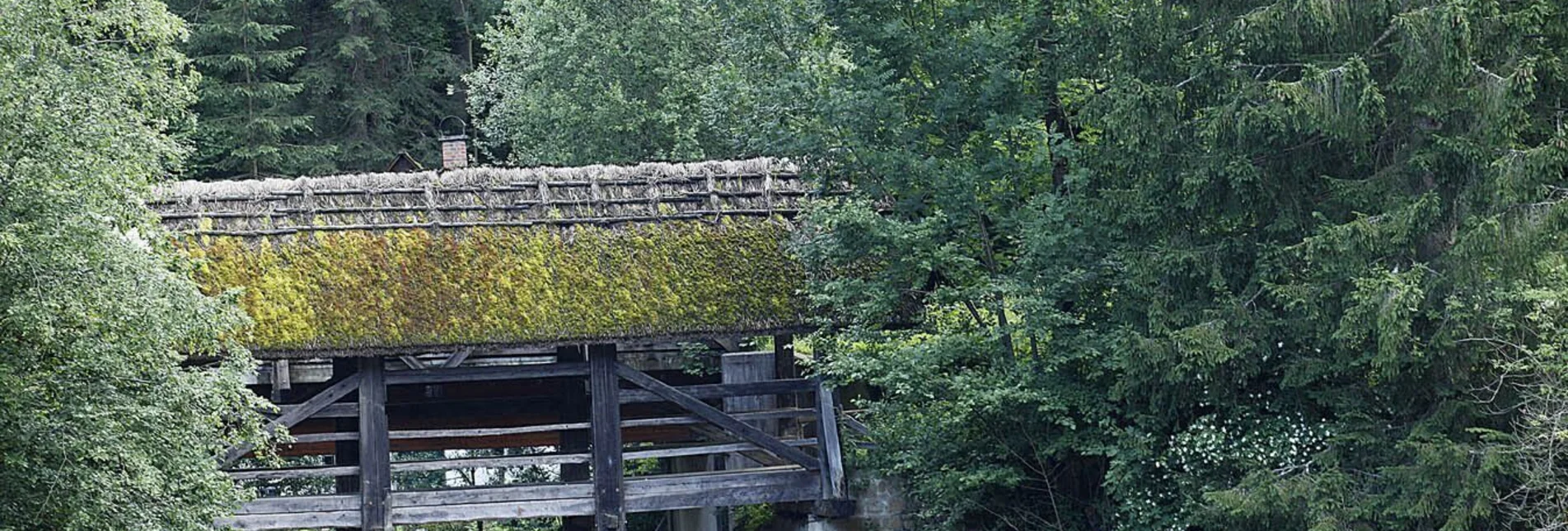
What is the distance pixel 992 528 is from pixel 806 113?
11.8 feet

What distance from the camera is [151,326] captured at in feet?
36.1

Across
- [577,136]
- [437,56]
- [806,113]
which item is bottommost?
[806,113]

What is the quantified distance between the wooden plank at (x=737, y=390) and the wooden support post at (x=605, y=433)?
270 mm

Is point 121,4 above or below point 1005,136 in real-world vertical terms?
above

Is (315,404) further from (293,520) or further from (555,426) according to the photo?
(555,426)

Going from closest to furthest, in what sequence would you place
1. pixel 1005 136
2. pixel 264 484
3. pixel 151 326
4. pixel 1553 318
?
pixel 1553 318 → pixel 151 326 → pixel 1005 136 → pixel 264 484

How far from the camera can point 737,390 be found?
14586 mm

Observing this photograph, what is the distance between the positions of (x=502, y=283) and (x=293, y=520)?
255cm

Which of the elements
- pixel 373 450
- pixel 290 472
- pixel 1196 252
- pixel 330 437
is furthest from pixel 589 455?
pixel 1196 252

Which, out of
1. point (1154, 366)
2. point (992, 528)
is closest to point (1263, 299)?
point (1154, 366)

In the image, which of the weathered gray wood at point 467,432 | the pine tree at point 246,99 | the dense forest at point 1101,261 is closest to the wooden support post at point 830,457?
the dense forest at point 1101,261

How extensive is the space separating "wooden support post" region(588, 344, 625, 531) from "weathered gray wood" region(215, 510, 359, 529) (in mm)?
1990

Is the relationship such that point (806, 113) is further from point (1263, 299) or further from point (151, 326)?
point (151, 326)

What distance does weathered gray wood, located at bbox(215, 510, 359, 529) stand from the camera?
46.1 feet
